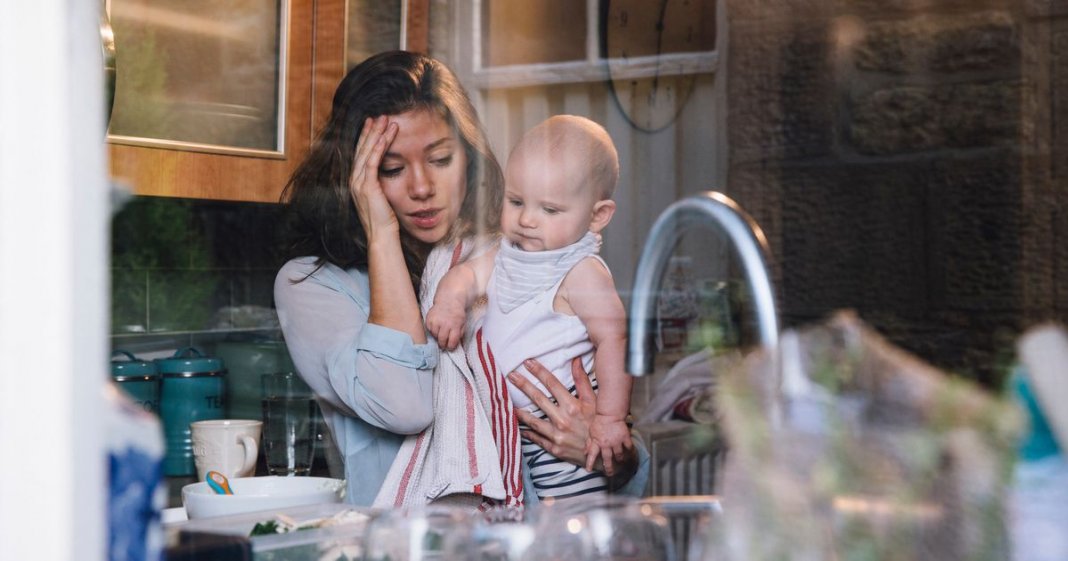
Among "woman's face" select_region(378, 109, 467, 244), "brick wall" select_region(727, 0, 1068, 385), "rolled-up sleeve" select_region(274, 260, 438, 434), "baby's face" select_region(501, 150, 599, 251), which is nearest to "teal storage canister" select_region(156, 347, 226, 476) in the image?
"rolled-up sleeve" select_region(274, 260, 438, 434)

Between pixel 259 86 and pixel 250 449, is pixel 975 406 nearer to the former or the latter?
pixel 250 449

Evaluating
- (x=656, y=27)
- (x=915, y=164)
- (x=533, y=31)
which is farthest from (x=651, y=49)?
(x=915, y=164)

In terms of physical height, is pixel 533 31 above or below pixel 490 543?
above

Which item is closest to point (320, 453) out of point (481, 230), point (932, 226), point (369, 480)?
point (369, 480)

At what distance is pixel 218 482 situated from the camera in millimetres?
1168

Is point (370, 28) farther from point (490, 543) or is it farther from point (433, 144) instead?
point (490, 543)

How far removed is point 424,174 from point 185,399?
0.43 meters

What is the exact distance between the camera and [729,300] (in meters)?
0.86

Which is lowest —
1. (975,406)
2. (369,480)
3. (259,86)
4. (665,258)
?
(369,480)

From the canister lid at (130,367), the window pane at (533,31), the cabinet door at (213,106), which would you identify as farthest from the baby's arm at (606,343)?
the cabinet door at (213,106)

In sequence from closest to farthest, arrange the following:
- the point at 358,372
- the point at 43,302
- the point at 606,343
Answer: the point at 43,302 < the point at 606,343 < the point at 358,372

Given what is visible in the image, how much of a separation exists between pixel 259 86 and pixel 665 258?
0.86 metres

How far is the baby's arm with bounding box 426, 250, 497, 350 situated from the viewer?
1146mm

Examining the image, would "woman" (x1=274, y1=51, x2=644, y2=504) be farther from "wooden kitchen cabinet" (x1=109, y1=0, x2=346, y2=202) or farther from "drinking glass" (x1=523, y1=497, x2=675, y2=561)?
"drinking glass" (x1=523, y1=497, x2=675, y2=561)
